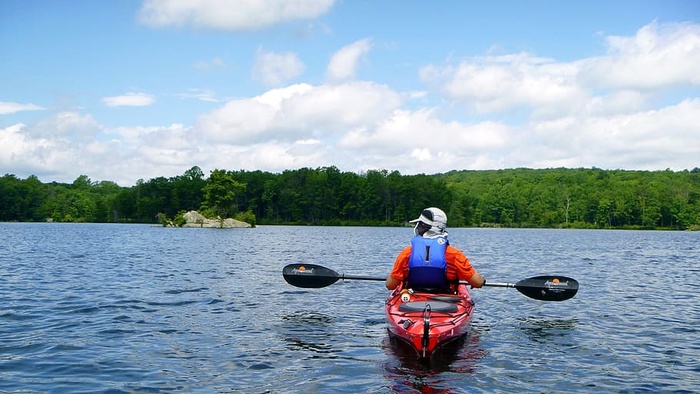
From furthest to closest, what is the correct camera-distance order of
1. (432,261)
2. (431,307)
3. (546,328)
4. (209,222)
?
(209,222)
(546,328)
(432,261)
(431,307)

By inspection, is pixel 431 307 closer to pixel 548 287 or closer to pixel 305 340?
pixel 305 340

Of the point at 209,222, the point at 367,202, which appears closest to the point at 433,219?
the point at 209,222

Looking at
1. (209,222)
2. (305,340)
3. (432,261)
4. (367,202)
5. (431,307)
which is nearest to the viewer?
(431,307)

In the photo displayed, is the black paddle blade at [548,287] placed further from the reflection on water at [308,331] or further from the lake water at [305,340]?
the reflection on water at [308,331]

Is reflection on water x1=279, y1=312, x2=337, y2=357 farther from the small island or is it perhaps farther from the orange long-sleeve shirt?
the small island

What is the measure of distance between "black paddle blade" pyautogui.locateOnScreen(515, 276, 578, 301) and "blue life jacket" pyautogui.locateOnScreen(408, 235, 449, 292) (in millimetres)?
3258

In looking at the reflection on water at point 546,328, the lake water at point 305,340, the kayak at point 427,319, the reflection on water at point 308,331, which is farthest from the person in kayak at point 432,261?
the reflection on water at point 546,328

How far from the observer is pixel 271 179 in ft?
505

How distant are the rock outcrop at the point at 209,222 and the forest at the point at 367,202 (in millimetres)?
34860

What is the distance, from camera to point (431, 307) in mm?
10078

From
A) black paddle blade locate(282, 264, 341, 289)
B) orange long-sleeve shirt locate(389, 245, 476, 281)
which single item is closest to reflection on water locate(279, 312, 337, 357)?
black paddle blade locate(282, 264, 341, 289)

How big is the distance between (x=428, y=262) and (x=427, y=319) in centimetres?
164

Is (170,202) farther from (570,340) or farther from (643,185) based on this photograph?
(570,340)

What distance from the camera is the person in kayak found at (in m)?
10.8
